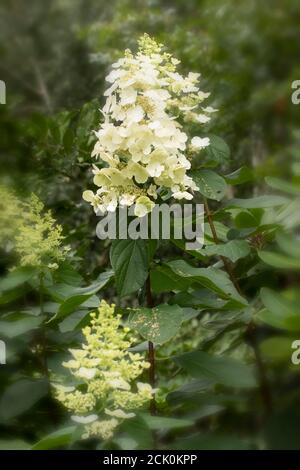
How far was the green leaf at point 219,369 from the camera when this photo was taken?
82 cm

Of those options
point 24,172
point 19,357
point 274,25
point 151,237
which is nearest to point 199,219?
point 151,237

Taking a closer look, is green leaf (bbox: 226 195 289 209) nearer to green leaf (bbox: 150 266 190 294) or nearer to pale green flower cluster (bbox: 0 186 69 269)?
green leaf (bbox: 150 266 190 294)

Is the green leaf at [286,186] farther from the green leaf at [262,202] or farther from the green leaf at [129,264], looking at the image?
the green leaf at [129,264]

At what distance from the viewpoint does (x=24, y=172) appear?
1499 millimetres

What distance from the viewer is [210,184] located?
0.96 metres

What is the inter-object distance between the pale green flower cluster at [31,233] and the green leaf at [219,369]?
0.23 metres

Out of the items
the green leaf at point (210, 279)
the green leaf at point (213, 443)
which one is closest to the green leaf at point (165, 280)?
the green leaf at point (210, 279)

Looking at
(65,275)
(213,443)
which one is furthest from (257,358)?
(65,275)

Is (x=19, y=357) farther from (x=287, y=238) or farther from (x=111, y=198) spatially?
(x=287, y=238)

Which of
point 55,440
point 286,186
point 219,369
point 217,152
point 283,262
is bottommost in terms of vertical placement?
point 55,440

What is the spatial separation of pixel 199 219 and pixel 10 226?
294mm

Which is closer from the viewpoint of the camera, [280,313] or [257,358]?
[280,313]

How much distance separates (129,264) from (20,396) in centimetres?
23

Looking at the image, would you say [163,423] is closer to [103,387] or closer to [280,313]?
[103,387]
